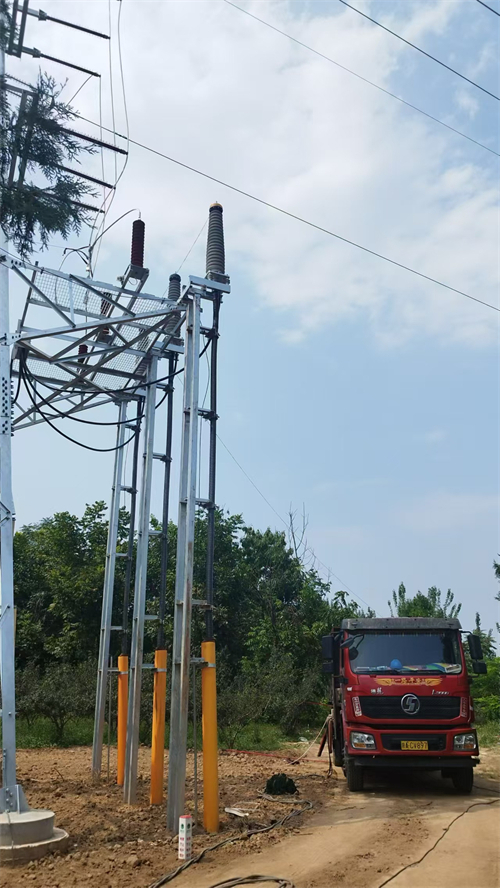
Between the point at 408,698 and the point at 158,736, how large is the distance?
11.3ft

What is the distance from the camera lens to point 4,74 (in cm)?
748

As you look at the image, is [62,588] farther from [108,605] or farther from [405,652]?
[405,652]

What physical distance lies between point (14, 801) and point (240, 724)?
1103 centimetres

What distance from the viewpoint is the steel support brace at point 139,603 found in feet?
32.0

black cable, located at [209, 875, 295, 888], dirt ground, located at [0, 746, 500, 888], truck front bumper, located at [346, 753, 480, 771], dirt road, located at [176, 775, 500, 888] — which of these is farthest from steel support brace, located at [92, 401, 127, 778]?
black cable, located at [209, 875, 295, 888]

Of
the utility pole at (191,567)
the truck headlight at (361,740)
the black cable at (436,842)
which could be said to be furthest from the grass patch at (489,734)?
the utility pole at (191,567)

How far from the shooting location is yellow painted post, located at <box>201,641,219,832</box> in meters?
7.85

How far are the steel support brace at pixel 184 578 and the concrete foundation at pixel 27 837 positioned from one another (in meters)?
1.25

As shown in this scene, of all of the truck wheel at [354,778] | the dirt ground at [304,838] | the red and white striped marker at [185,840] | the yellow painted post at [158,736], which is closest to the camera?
the dirt ground at [304,838]

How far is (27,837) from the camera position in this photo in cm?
709

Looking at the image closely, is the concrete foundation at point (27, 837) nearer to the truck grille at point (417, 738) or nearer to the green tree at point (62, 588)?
the truck grille at point (417, 738)

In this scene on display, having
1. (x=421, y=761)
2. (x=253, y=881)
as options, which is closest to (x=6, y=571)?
(x=253, y=881)

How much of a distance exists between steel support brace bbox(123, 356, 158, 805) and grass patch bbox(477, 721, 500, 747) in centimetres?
1084

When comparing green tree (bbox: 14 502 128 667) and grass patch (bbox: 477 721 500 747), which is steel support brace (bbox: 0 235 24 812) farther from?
green tree (bbox: 14 502 128 667)
